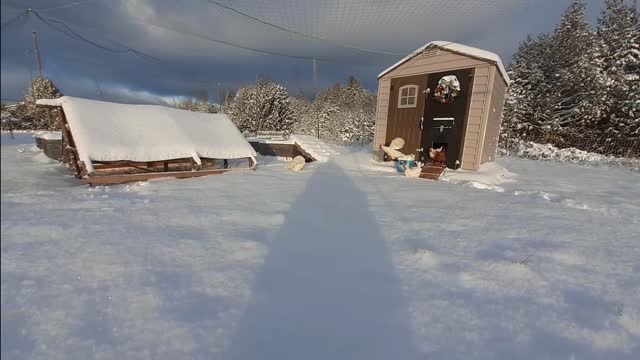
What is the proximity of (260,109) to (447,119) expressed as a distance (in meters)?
25.3

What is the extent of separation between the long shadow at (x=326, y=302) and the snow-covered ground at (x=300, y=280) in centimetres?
1

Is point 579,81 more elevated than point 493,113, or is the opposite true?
point 579,81

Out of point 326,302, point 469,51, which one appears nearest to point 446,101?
point 469,51

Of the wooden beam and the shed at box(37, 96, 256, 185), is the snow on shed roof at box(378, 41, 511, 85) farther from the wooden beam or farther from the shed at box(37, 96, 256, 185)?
the wooden beam

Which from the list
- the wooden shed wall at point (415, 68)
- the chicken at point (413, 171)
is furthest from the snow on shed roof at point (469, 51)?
the chicken at point (413, 171)

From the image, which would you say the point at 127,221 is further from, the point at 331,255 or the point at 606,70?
the point at 606,70

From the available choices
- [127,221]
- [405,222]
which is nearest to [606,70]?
[405,222]

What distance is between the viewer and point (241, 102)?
32.1m

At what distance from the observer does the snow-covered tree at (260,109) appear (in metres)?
31.1

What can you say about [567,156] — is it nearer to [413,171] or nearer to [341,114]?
[413,171]

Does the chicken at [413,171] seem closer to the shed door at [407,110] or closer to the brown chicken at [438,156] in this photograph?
the brown chicken at [438,156]

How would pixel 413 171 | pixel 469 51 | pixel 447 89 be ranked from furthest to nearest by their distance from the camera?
pixel 447 89 < pixel 469 51 < pixel 413 171

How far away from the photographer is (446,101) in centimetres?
891

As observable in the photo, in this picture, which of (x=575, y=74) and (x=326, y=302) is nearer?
(x=326, y=302)
